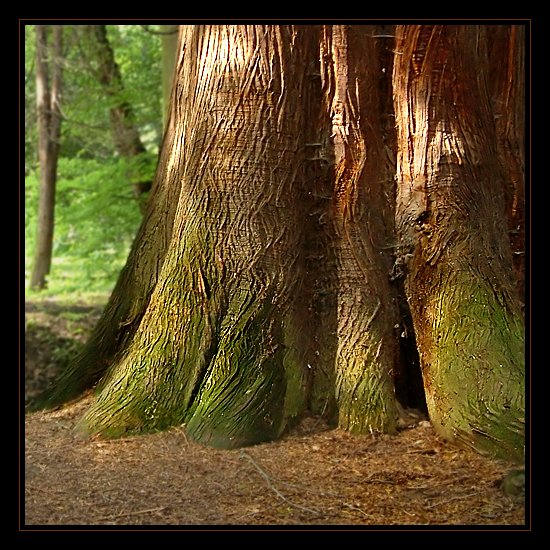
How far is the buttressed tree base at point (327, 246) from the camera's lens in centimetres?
446

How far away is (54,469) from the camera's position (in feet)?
13.6

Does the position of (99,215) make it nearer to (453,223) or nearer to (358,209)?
(358,209)

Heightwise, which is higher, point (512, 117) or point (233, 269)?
point (512, 117)

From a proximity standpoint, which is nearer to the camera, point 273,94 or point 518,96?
point 273,94

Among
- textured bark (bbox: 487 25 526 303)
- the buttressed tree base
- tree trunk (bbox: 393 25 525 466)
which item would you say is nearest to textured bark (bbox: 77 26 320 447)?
the buttressed tree base

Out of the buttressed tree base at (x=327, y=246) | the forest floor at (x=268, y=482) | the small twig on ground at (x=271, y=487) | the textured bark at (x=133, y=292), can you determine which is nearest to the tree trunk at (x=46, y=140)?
the textured bark at (x=133, y=292)

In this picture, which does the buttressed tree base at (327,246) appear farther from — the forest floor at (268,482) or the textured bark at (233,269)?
Answer: the forest floor at (268,482)

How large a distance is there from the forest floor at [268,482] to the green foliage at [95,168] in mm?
8524

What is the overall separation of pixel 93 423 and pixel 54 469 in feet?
1.38

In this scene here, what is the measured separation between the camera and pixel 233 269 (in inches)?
179

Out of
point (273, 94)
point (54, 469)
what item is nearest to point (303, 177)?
point (273, 94)

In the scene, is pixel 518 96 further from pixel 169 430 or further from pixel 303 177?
pixel 169 430

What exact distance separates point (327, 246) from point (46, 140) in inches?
503

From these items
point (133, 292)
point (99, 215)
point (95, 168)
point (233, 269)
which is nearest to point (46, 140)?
point (95, 168)
